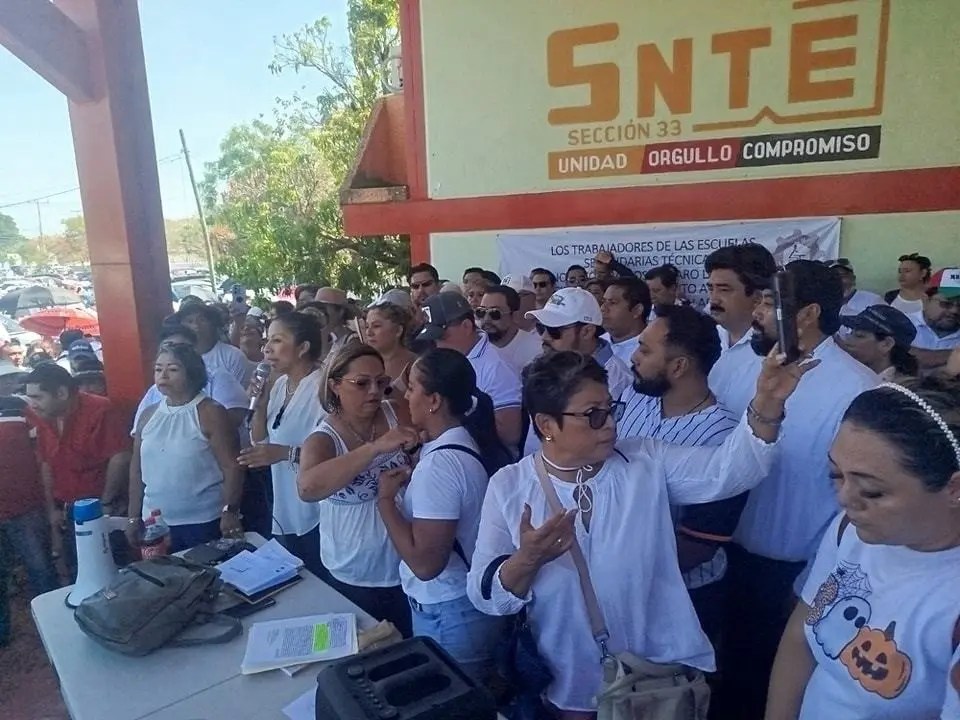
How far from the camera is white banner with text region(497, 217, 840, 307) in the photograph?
6059mm

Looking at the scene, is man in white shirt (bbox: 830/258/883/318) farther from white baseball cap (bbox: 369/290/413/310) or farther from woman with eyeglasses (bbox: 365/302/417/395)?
woman with eyeglasses (bbox: 365/302/417/395)

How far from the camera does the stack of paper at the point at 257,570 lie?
2318mm

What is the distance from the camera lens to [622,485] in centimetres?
176

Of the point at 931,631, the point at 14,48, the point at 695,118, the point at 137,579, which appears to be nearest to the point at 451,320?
the point at 137,579

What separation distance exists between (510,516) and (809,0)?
5.97m

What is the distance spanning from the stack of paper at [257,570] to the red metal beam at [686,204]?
17.5 ft

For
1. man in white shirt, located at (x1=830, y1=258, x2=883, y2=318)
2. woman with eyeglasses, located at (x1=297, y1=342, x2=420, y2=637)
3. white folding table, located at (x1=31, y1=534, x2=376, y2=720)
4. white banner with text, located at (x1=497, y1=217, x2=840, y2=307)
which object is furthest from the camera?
white banner with text, located at (x1=497, y1=217, x2=840, y2=307)

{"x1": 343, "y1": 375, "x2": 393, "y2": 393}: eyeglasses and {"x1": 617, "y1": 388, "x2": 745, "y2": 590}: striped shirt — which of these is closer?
{"x1": 617, "y1": 388, "x2": 745, "y2": 590}: striped shirt

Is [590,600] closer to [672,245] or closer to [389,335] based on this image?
[389,335]

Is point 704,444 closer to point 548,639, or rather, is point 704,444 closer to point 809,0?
point 548,639

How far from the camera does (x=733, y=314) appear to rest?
2875 millimetres

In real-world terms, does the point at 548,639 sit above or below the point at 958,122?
below

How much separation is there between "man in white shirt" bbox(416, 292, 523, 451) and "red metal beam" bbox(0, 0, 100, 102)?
125 inches

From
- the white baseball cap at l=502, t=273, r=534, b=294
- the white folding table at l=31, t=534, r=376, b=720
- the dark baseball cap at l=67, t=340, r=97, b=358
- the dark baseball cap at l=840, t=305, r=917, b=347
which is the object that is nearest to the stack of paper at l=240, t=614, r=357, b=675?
the white folding table at l=31, t=534, r=376, b=720
